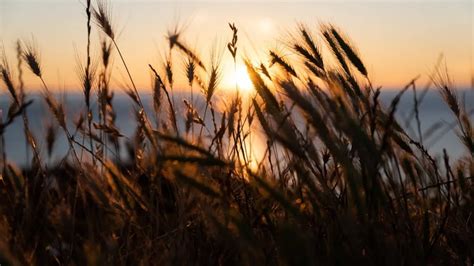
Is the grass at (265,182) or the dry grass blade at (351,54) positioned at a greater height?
the dry grass blade at (351,54)

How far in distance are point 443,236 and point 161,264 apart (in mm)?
829

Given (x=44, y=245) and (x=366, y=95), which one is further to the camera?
(x=44, y=245)

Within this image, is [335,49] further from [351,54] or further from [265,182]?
[265,182]

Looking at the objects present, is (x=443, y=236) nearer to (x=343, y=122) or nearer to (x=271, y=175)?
(x=271, y=175)

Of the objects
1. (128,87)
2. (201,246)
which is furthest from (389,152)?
(128,87)

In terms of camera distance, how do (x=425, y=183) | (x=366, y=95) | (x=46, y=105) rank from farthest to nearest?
(x=46, y=105), (x=425, y=183), (x=366, y=95)

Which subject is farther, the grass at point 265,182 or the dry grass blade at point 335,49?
the dry grass blade at point 335,49

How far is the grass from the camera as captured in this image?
54.5 inches

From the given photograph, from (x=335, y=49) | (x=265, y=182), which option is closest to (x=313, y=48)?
(x=335, y=49)

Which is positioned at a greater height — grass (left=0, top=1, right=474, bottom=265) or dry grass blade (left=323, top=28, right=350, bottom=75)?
dry grass blade (left=323, top=28, right=350, bottom=75)

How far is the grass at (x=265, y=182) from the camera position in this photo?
Result: 1.38 m

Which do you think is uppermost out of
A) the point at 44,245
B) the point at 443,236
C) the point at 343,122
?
the point at 343,122

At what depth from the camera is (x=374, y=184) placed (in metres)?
1.42

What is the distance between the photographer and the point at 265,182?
1.33 metres
